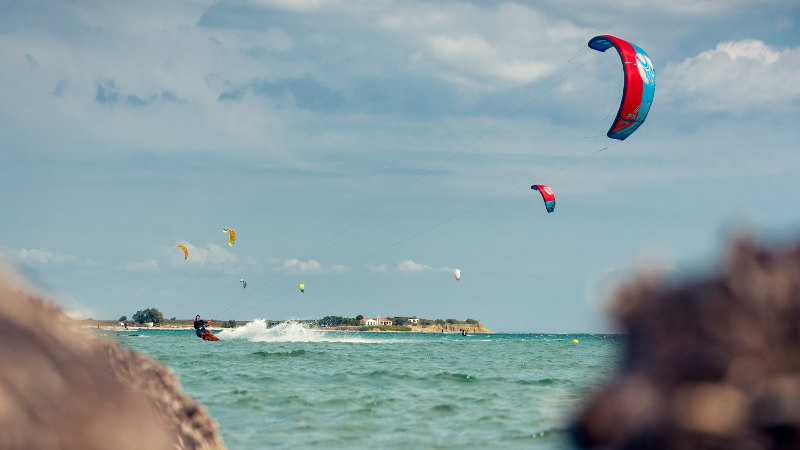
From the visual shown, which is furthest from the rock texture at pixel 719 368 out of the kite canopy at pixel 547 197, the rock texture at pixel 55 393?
the kite canopy at pixel 547 197

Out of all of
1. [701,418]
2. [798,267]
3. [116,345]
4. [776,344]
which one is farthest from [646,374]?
[116,345]

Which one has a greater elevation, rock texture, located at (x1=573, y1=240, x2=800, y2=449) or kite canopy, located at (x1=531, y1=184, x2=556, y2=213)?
kite canopy, located at (x1=531, y1=184, x2=556, y2=213)

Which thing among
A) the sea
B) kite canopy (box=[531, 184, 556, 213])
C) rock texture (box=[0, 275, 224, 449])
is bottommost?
the sea

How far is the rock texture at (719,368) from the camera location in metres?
1.86

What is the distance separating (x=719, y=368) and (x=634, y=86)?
2213 centimetres

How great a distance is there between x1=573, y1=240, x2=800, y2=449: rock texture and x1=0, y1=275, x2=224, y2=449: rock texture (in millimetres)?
1717

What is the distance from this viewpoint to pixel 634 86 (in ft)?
73.7

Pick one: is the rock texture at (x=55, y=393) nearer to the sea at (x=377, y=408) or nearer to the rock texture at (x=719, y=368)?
the sea at (x=377, y=408)

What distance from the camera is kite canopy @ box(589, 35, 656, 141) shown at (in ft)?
73.4

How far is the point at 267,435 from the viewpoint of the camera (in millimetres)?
8445

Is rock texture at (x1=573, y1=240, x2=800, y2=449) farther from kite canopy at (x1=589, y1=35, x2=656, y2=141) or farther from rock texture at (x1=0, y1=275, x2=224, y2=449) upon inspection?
kite canopy at (x1=589, y1=35, x2=656, y2=141)

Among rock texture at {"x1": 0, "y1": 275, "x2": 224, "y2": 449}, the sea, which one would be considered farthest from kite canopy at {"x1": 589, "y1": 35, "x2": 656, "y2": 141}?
rock texture at {"x1": 0, "y1": 275, "x2": 224, "y2": 449}

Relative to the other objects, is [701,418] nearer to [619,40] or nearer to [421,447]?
[421,447]

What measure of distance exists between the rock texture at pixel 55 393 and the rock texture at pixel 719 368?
5.63ft
